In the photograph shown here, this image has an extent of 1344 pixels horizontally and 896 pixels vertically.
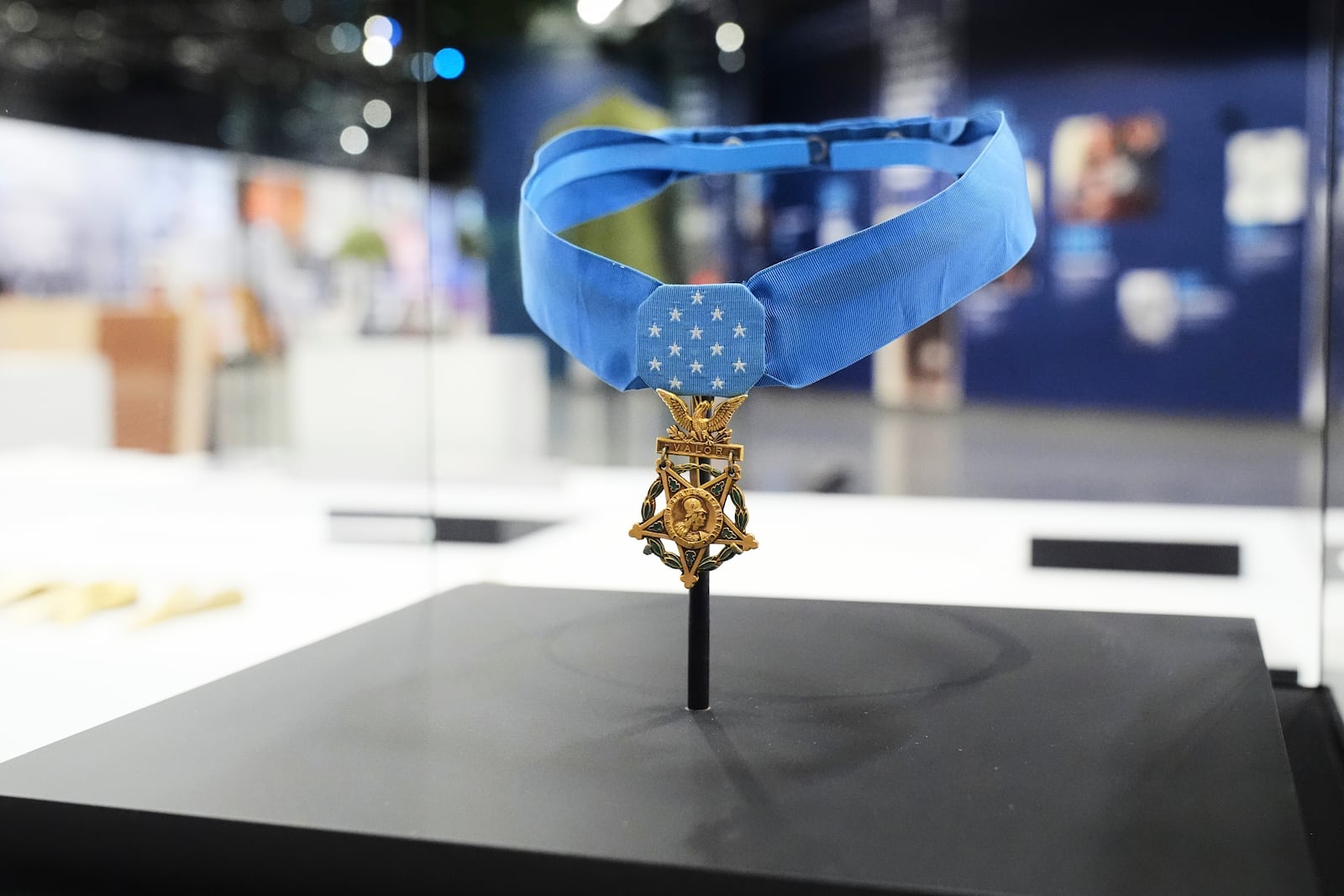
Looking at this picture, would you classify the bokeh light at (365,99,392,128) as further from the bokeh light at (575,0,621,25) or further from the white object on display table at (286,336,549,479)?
the bokeh light at (575,0,621,25)

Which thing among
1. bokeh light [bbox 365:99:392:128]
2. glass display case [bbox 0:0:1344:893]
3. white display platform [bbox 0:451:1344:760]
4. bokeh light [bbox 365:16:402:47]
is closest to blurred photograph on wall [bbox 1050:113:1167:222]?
glass display case [bbox 0:0:1344:893]

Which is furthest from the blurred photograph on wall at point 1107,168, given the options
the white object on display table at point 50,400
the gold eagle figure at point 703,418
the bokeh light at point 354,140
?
the gold eagle figure at point 703,418

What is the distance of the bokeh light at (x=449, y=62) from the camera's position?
10.5 feet

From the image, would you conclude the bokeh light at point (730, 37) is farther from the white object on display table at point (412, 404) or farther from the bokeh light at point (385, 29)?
the bokeh light at point (385, 29)

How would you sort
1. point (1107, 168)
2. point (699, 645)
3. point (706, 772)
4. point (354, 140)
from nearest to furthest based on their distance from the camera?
point (706, 772), point (699, 645), point (354, 140), point (1107, 168)

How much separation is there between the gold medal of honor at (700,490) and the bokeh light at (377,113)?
1.72m

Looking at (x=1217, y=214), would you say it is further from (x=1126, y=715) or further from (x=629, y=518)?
(x=1126, y=715)

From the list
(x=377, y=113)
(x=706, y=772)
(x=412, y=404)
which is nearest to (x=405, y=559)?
(x=412, y=404)

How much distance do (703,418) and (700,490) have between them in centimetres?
6

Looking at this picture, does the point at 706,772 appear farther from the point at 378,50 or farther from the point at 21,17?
the point at 378,50

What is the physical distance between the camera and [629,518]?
2.82 metres

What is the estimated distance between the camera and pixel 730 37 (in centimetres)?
376

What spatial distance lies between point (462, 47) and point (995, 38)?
17.2 feet

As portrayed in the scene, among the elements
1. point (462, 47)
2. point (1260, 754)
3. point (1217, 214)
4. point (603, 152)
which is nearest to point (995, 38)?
point (1217, 214)
